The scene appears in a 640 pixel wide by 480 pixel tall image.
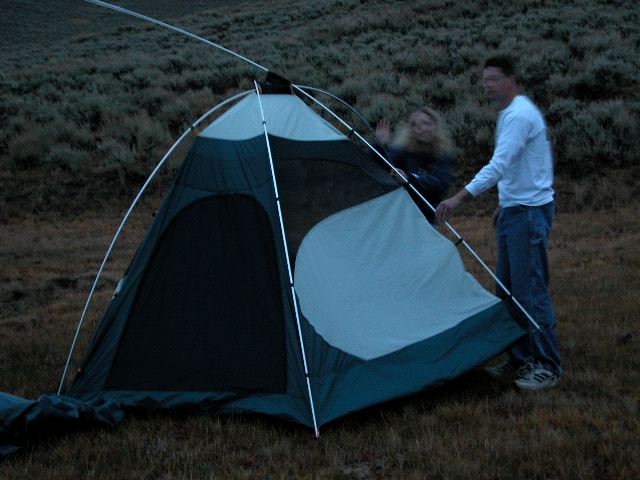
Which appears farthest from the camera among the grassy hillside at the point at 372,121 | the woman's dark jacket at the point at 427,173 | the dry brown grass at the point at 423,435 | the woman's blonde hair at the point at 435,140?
the woman's blonde hair at the point at 435,140

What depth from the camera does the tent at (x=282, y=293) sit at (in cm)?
466

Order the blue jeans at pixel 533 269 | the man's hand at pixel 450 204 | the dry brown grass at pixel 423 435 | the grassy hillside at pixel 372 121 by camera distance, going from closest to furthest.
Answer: the dry brown grass at pixel 423 435 < the grassy hillside at pixel 372 121 < the man's hand at pixel 450 204 < the blue jeans at pixel 533 269

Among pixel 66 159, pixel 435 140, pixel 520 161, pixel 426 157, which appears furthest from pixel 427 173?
pixel 66 159

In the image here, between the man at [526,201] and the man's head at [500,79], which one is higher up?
the man's head at [500,79]

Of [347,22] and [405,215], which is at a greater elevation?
[347,22]

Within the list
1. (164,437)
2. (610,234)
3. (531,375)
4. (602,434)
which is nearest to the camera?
(602,434)

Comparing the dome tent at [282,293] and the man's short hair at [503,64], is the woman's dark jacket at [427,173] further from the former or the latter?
the man's short hair at [503,64]

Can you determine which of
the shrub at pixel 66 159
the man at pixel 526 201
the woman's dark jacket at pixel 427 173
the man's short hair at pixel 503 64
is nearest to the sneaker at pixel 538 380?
the man at pixel 526 201

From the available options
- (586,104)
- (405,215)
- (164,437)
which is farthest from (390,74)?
(164,437)

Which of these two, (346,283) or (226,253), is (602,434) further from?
(226,253)

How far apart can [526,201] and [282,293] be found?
69.8 inches

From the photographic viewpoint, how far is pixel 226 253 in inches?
195

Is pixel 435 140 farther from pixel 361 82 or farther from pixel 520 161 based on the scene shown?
pixel 361 82

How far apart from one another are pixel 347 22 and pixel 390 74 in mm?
9239
